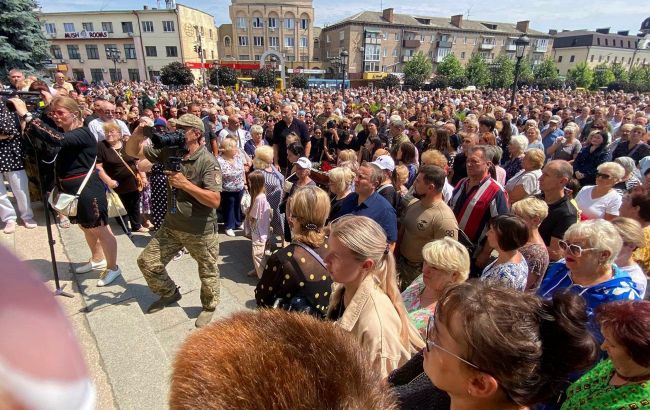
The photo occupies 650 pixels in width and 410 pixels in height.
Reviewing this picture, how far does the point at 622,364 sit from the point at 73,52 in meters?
74.3

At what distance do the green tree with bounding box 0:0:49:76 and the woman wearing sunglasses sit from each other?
56.5 ft

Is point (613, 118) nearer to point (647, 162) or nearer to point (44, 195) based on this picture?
point (647, 162)

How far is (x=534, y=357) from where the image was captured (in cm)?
124

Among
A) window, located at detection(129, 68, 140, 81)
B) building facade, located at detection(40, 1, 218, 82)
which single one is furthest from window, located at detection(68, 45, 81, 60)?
window, located at detection(129, 68, 140, 81)

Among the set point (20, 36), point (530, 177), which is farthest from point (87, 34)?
point (530, 177)

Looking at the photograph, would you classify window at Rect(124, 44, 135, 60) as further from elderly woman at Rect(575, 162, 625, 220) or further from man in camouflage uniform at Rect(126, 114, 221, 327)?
elderly woman at Rect(575, 162, 625, 220)

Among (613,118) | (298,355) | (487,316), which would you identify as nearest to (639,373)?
(487,316)

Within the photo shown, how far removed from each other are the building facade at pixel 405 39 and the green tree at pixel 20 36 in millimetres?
51992

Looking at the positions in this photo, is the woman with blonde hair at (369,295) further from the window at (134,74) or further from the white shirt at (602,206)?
the window at (134,74)

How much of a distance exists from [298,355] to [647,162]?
6.99 metres

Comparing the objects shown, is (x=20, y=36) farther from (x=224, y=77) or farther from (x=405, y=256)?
(x=224, y=77)

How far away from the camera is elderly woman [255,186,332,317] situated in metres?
2.32

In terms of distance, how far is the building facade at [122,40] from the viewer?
184 feet

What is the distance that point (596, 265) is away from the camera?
7.85 feet
